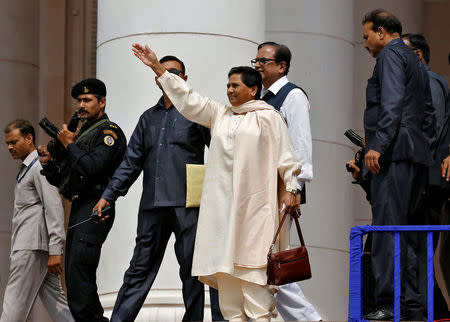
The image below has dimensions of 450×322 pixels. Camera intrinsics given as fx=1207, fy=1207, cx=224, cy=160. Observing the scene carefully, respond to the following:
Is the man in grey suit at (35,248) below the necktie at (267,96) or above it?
below

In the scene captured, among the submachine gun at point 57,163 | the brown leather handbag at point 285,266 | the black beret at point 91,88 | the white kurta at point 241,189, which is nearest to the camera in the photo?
the brown leather handbag at point 285,266

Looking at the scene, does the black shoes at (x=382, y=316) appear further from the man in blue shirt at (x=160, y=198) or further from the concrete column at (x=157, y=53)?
the concrete column at (x=157, y=53)

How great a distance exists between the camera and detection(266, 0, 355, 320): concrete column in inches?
555

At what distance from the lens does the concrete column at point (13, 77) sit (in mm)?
15609

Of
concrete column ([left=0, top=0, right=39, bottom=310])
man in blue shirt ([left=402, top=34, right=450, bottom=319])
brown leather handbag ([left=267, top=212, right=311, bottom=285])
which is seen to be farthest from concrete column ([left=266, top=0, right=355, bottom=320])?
brown leather handbag ([left=267, top=212, right=311, bottom=285])

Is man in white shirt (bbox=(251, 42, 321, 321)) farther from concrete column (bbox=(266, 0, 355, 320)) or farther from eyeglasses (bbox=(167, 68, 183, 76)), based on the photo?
concrete column (bbox=(266, 0, 355, 320))

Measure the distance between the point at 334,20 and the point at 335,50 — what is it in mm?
374

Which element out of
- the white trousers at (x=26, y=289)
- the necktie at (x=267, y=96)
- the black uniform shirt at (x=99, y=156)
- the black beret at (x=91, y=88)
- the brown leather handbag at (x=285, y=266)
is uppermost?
the black beret at (x=91, y=88)

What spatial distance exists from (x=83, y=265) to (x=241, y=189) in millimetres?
1675

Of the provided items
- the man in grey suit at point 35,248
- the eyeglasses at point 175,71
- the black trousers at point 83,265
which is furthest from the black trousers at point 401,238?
the man in grey suit at point 35,248

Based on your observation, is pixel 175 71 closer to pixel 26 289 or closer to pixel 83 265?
pixel 83 265

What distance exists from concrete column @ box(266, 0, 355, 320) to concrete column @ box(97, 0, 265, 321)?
2.85 m

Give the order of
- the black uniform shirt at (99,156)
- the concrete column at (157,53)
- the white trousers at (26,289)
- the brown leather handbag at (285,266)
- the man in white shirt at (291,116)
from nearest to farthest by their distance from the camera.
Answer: the brown leather handbag at (285,266)
the man in white shirt at (291,116)
the black uniform shirt at (99,156)
the concrete column at (157,53)
the white trousers at (26,289)

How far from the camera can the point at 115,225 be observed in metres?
11.3
